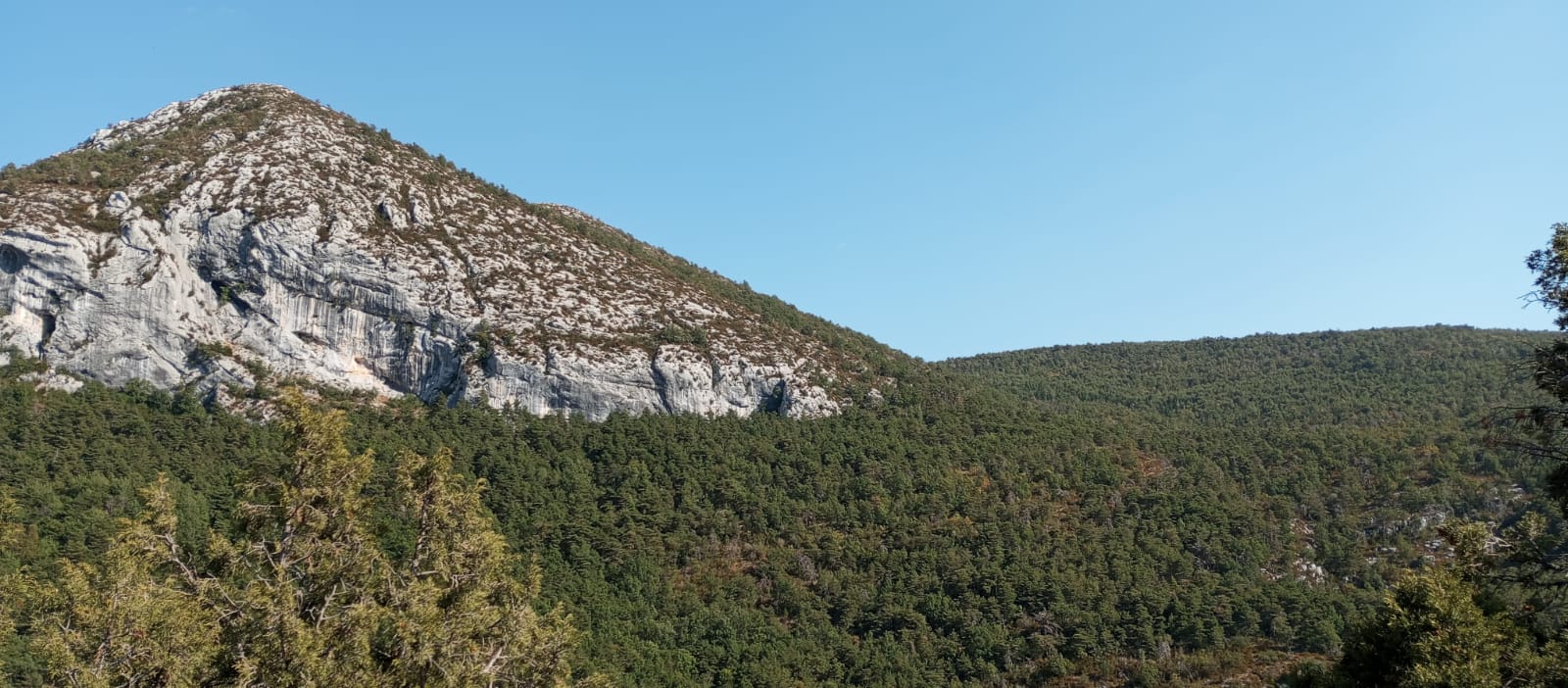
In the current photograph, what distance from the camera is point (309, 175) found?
92.8m

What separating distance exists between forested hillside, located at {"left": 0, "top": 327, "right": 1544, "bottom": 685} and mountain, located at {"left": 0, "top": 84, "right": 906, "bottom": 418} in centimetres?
398

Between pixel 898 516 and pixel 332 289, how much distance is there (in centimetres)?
5974

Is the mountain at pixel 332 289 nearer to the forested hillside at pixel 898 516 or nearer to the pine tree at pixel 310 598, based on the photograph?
the forested hillside at pixel 898 516

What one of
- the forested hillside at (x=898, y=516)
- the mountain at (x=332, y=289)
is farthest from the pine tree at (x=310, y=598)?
the mountain at (x=332, y=289)

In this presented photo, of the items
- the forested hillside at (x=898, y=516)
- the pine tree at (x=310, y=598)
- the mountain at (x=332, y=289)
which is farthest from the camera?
the mountain at (x=332, y=289)

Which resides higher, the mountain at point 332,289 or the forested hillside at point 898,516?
the mountain at point 332,289

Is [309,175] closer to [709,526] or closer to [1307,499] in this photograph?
[709,526]

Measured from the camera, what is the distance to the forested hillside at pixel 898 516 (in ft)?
210

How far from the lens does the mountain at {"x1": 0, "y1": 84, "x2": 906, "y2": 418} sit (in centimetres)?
7881

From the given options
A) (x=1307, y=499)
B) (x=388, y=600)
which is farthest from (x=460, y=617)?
(x=1307, y=499)

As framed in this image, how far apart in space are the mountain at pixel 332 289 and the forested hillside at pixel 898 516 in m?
3.98

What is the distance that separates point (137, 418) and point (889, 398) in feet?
243

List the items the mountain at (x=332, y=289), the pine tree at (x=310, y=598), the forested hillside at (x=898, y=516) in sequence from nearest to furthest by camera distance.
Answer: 1. the pine tree at (x=310, y=598)
2. the forested hillside at (x=898, y=516)
3. the mountain at (x=332, y=289)

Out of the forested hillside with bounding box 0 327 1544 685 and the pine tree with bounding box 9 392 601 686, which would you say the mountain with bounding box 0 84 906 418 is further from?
the pine tree with bounding box 9 392 601 686
